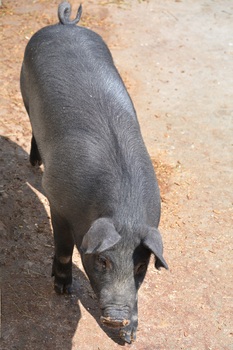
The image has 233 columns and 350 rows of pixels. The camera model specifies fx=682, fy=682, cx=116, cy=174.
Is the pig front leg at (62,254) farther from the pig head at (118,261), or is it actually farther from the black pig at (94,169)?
the pig head at (118,261)

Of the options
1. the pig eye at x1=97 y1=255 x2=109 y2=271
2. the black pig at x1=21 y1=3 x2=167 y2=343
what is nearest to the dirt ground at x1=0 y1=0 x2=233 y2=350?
the black pig at x1=21 y1=3 x2=167 y2=343

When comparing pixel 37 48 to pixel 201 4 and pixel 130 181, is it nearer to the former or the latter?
pixel 130 181

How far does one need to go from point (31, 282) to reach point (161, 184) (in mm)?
1767

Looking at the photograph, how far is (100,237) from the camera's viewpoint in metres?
3.82

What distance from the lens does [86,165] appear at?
446cm

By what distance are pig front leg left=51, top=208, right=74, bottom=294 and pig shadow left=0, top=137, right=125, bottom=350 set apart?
11cm

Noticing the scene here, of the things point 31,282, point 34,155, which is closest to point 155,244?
point 31,282

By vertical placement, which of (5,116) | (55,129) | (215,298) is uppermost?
(55,129)

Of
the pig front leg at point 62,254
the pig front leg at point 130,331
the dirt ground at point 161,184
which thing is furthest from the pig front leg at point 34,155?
the pig front leg at point 130,331

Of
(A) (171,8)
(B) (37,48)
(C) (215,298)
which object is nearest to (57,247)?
(C) (215,298)

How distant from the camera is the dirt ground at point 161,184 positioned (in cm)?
493

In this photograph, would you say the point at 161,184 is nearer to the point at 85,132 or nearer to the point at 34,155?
the point at 34,155

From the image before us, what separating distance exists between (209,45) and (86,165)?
5066 millimetres

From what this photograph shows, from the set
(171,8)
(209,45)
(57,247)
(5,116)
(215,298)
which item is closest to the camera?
(57,247)
